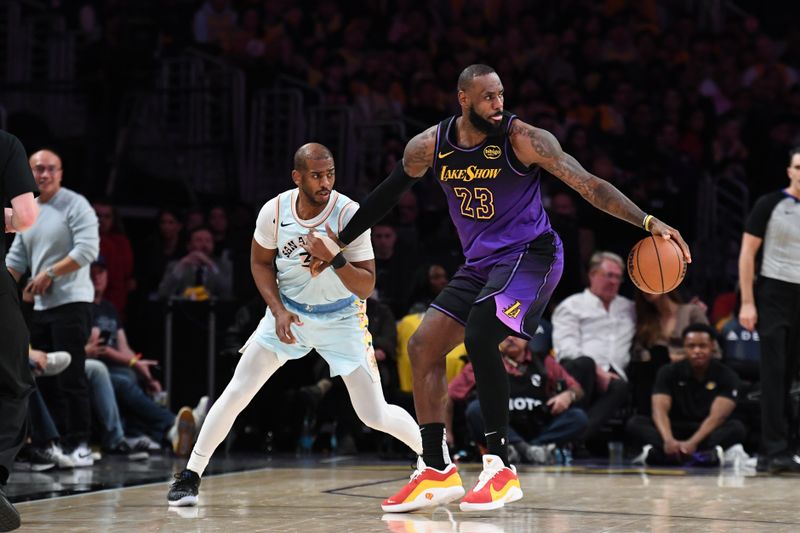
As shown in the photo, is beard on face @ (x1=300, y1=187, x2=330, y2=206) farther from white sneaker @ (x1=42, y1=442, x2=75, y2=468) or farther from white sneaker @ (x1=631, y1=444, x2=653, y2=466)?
white sneaker @ (x1=631, y1=444, x2=653, y2=466)

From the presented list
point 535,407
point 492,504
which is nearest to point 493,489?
point 492,504

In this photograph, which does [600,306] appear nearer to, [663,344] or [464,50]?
[663,344]

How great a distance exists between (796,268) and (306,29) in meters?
8.22

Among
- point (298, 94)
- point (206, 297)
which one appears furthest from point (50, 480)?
point (298, 94)

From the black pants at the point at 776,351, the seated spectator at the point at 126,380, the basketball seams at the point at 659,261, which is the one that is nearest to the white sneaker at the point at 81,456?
the seated spectator at the point at 126,380

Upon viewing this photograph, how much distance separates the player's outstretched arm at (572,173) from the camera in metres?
5.49

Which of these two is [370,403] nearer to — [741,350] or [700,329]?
[700,329]

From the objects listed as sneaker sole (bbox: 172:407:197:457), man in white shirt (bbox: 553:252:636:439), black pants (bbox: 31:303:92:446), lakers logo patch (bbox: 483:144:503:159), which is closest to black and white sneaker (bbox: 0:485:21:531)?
lakers logo patch (bbox: 483:144:503:159)

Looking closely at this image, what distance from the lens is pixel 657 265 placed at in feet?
18.2

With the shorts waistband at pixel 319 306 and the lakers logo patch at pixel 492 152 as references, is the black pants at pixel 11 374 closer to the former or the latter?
the shorts waistband at pixel 319 306

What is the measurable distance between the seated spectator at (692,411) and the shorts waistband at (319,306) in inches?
148

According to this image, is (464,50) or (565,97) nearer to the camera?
(565,97)

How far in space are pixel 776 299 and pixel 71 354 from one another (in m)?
4.69

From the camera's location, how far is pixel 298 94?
12711 mm
